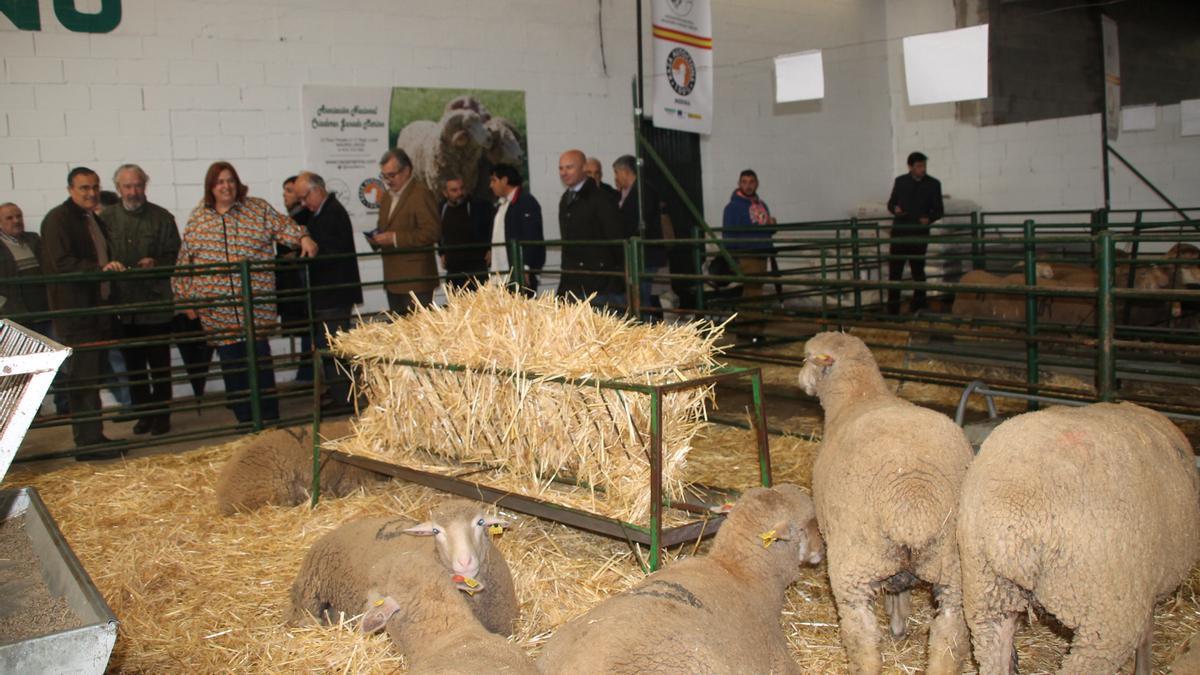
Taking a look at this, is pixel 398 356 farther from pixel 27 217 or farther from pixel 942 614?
pixel 27 217

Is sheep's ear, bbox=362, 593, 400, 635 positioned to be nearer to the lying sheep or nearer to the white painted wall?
the lying sheep

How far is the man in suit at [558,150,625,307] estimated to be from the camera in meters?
Answer: 8.20

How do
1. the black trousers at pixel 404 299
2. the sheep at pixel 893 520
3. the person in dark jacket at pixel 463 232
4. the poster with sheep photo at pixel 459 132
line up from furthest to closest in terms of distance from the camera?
the poster with sheep photo at pixel 459 132
the person in dark jacket at pixel 463 232
the black trousers at pixel 404 299
the sheep at pixel 893 520

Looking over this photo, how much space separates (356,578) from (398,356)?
135 cm

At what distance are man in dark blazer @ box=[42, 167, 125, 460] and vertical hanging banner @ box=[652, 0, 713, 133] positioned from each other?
4.71m

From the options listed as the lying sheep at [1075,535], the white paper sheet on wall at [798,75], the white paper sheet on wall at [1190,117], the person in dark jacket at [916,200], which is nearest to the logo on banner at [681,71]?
the white paper sheet on wall at [798,75]

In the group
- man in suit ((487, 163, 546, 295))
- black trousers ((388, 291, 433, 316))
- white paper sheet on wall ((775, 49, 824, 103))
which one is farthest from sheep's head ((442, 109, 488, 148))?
white paper sheet on wall ((775, 49, 824, 103))

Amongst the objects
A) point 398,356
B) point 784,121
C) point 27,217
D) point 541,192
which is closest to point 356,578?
point 398,356

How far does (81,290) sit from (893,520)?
650 cm

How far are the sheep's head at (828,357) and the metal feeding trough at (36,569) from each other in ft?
9.65

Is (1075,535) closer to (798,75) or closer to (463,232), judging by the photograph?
(463,232)

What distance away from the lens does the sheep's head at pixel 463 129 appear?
10570mm

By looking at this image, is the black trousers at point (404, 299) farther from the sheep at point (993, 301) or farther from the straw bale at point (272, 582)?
the sheep at point (993, 301)

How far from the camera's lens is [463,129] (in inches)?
420
